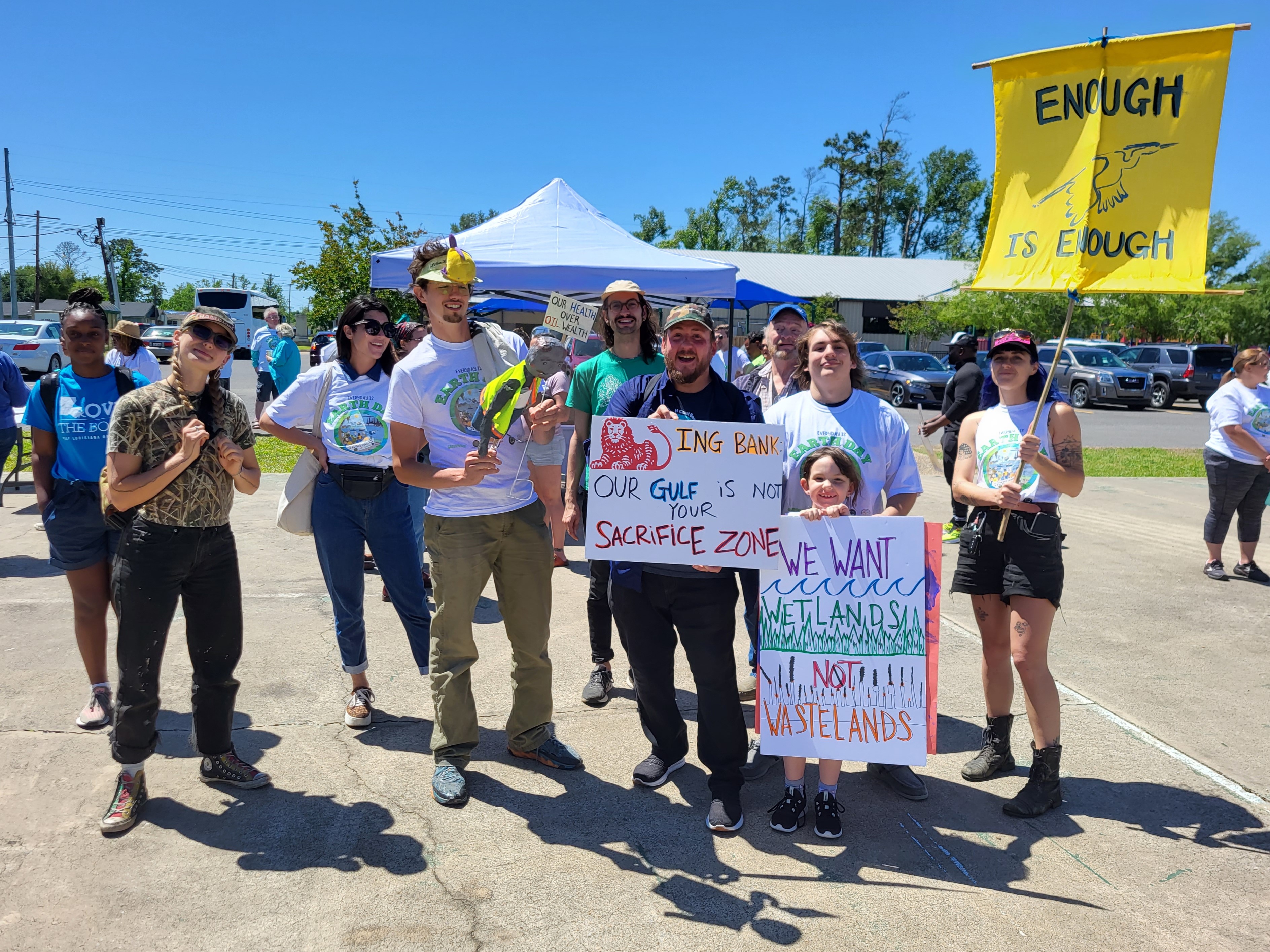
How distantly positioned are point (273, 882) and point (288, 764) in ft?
3.00

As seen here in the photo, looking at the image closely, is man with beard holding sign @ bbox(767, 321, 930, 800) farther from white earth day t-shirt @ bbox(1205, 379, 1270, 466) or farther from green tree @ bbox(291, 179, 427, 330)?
green tree @ bbox(291, 179, 427, 330)

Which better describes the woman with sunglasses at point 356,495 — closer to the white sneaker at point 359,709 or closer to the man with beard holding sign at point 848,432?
the white sneaker at point 359,709

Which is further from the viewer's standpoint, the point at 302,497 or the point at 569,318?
the point at 302,497

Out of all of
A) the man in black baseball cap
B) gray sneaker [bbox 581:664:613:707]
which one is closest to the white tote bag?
gray sneaker [bbox 581:664:613:707]

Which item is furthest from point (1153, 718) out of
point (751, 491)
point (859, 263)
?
point (859, 263)

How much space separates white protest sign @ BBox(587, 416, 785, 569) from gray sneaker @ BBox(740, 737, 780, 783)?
41.0 inches


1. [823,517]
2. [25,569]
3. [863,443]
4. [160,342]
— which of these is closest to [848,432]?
[863,443]

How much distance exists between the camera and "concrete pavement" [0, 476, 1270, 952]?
2.78 metres

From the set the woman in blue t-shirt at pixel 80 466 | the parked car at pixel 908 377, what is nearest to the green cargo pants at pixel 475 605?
the woman in blue t-shirt at pixel 80 466

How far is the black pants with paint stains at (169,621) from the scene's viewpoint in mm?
3273

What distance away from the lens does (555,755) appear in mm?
3875

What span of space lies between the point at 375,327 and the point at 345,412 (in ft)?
1.50

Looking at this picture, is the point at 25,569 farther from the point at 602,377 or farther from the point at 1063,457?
the point at 1063,457

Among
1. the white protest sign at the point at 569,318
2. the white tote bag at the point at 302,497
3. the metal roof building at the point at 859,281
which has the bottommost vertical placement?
the white tote bag at the point at 302,497
